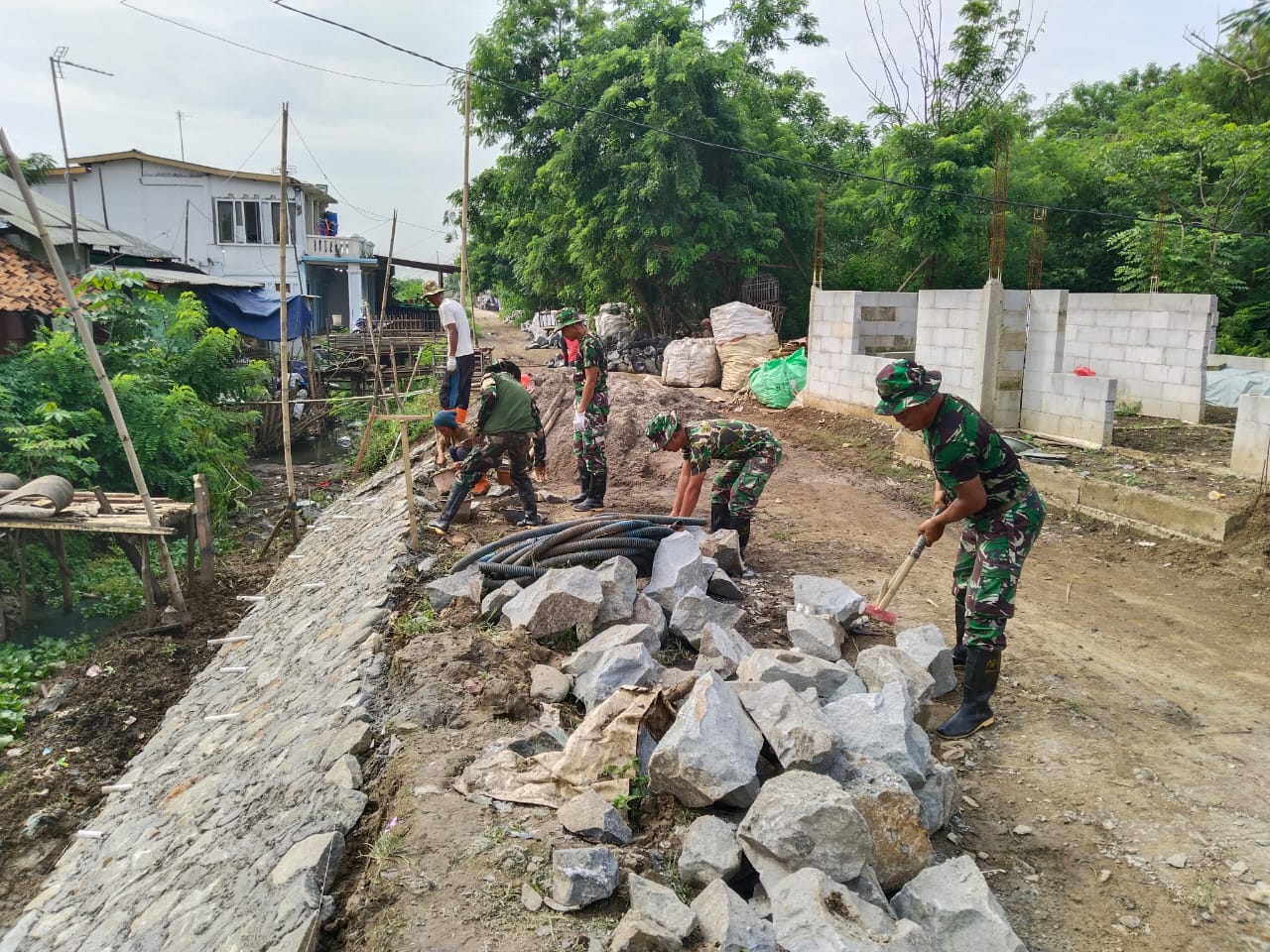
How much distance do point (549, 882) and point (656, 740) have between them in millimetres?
809

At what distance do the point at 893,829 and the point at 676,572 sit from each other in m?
2.31

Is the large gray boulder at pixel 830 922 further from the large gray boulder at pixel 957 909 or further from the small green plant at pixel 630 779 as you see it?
the small green plant at pixel 630 779

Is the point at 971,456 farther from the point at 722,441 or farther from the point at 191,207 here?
the point at 191,207

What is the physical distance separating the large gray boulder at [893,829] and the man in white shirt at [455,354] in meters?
5.42

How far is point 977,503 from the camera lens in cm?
406

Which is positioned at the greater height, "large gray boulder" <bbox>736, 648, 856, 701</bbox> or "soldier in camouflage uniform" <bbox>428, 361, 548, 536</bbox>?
"soldier in camouflage uniform" <bbox>428, 361, 548, 536</bbox>

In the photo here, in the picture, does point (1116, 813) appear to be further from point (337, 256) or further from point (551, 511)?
point (337, 256)

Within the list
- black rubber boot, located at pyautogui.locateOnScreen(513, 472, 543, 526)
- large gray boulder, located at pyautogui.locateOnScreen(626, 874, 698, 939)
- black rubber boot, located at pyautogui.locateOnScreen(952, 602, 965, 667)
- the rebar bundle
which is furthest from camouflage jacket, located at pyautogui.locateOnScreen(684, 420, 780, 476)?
large gray boulder, located at pyautogui.locateOnScreen(626, 874, 698, 939)

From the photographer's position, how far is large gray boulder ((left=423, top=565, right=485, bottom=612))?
5262 millimetres

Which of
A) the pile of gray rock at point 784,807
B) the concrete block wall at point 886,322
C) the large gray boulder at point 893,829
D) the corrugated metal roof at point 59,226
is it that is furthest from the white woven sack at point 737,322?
the large gray boulder at point 893,829

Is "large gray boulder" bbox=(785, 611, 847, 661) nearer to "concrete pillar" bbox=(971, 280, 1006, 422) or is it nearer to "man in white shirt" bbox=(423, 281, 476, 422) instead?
"man in white shirt" bbox=(423, 281, 476, 422)

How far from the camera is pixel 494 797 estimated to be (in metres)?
3.27

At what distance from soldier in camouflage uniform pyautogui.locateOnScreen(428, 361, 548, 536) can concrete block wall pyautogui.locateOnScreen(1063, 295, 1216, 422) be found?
702 centimetres

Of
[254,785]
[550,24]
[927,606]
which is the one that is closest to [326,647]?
[254,785]
